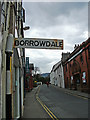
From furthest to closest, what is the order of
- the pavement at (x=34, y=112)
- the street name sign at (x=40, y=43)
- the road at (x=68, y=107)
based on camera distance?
the road at (x=68, y=107) → the pavement at (x=34, y=112) → the street name sign at (x=40, y=43)

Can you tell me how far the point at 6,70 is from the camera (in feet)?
10.1

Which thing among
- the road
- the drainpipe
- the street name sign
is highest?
the street name sign

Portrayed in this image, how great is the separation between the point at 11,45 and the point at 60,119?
5149 mm

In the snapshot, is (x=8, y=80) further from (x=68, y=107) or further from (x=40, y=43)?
(x=68, y=107)

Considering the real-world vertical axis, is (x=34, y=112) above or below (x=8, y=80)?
below

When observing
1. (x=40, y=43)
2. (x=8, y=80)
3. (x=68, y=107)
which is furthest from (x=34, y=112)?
(x=40, y=43)

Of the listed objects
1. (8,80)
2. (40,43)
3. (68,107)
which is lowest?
(68,107)

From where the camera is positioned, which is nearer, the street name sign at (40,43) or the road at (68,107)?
the street name sign at (40,43)

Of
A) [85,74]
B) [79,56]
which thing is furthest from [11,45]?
[79,56]

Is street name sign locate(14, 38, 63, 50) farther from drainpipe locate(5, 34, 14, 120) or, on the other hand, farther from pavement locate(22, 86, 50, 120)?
pavement locate(22, 86, 50, 120)

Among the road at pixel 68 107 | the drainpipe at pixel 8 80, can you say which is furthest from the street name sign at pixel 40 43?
the road at pixel 68 107

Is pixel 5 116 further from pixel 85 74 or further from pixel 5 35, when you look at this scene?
pixel 85 74

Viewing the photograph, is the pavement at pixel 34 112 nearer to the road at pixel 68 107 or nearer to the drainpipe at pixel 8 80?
the road at pixel 68 107

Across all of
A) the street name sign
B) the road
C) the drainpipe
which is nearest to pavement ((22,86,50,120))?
the road
